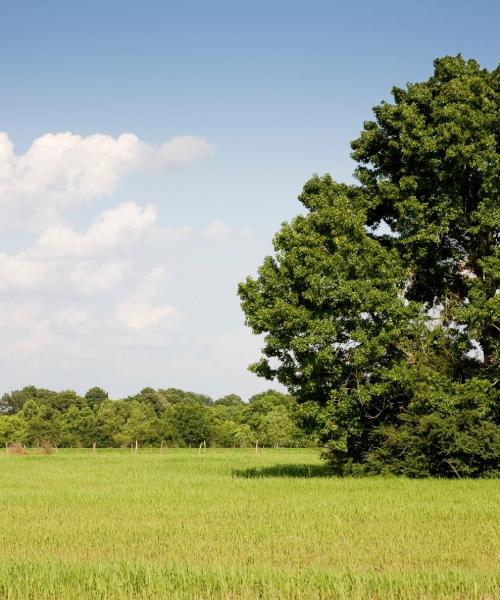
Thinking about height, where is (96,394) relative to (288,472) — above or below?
above

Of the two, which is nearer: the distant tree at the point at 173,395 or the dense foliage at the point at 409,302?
the dense foliage at the point at 409,302

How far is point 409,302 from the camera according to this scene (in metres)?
28.7

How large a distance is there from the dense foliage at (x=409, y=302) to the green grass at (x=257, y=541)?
248 centimetres

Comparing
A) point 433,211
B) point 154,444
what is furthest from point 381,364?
point 154,444

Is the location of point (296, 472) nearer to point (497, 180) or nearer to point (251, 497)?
point (251, 497)

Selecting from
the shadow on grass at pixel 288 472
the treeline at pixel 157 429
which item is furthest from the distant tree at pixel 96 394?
the shadow on grass at pixel 288 472

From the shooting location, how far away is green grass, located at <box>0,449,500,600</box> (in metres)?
9.79

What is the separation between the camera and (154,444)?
9744 centimetres

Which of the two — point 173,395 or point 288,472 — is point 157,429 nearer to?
point 288,472

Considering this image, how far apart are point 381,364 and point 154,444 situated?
73.7 m

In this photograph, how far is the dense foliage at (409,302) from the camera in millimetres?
27062

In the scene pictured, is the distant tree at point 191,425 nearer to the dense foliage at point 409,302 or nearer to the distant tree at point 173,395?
the dense foliage at point 409,302

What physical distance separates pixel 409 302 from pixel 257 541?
55.1ft

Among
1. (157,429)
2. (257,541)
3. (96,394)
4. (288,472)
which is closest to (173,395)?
(96,394)
